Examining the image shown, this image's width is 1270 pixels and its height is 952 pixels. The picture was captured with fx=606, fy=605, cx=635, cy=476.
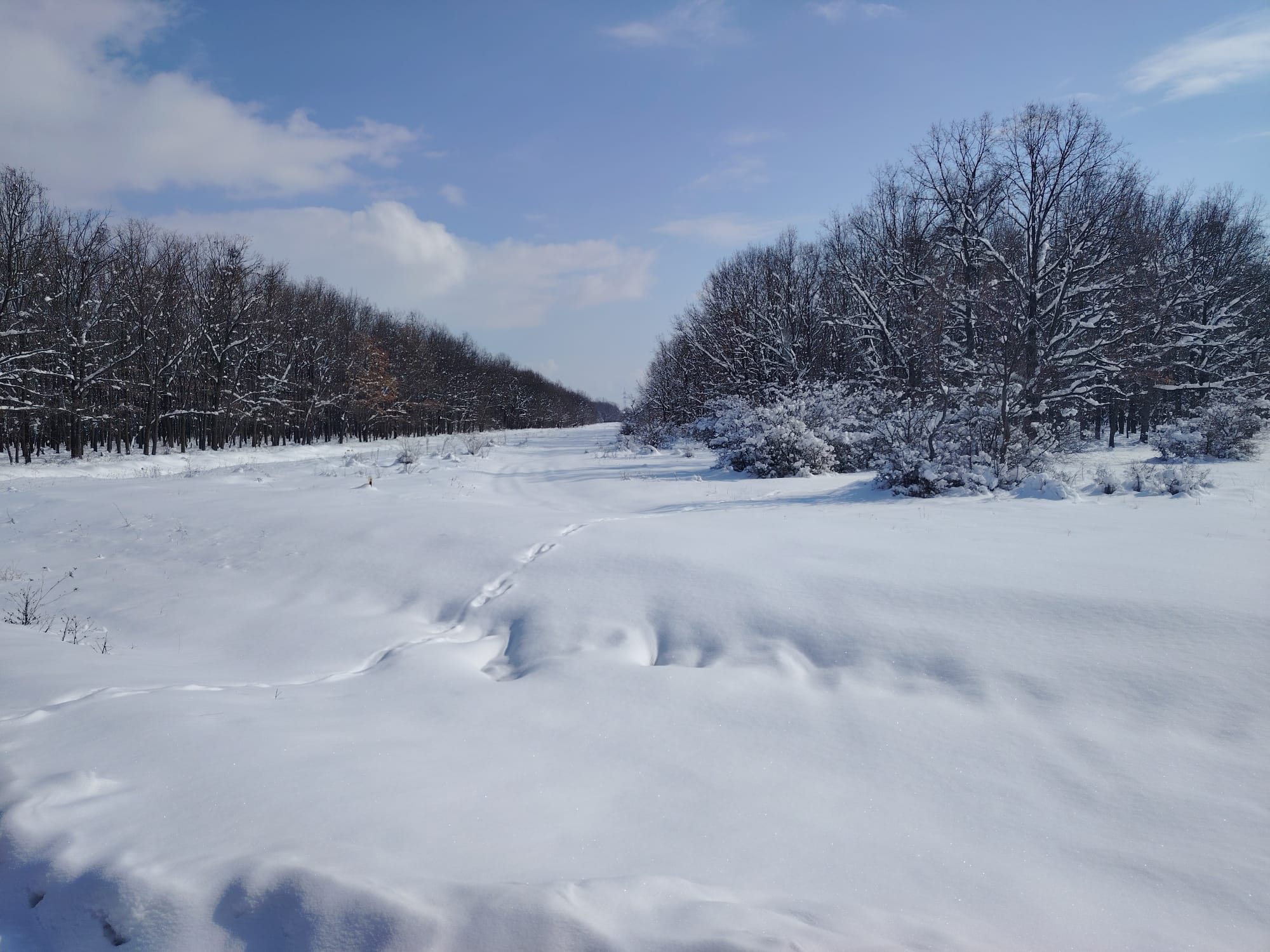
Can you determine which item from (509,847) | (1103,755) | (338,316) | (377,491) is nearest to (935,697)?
(1103,755)

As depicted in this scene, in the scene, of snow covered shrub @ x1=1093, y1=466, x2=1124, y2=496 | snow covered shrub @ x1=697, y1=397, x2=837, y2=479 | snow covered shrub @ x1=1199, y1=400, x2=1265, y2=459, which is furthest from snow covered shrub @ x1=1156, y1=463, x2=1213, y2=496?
snow covered shrub @ x1=1199, y1=400, x2=1265, y2=459

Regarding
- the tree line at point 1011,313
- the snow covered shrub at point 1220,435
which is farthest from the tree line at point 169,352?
the snow covered shrub at point 1220,435

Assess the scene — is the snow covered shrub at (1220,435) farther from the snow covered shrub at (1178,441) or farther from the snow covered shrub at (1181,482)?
the snow covered shrub at (1181,482)

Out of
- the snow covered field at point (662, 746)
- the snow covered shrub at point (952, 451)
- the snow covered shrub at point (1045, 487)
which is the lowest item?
the snow covered field at point (662, 746)

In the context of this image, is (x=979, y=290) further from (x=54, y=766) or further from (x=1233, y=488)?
(x=54, y=766)

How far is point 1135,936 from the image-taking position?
2252 millimetres

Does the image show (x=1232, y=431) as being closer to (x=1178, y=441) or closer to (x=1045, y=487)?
(x=1178, y=441)

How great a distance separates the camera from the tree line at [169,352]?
24547 mm

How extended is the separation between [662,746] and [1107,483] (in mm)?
10615

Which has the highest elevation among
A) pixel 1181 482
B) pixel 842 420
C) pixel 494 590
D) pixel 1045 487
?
pixel 842 420

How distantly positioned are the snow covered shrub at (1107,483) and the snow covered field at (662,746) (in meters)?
2.58

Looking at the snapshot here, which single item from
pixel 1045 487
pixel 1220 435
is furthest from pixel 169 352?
pixel 1220 435

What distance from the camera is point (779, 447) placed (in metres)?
15.7

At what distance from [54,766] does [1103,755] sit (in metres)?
5.53
